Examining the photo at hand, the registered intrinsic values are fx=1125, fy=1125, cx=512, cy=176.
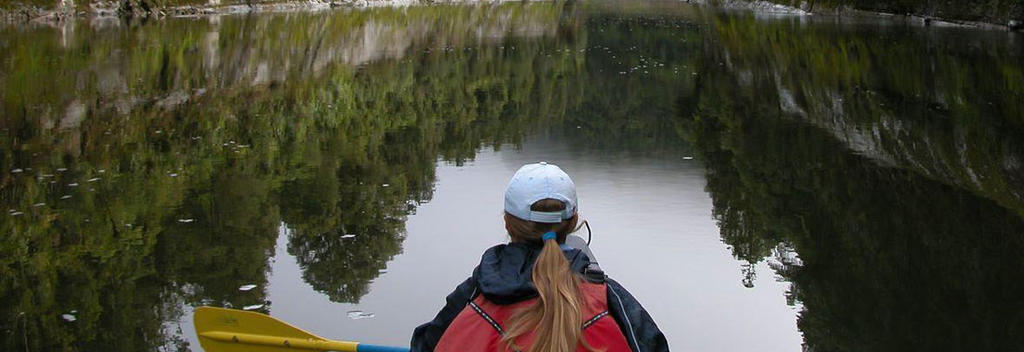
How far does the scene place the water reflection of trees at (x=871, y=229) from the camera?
29.7 ft

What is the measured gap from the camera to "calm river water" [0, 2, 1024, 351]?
932 cm

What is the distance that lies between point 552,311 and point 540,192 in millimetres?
451

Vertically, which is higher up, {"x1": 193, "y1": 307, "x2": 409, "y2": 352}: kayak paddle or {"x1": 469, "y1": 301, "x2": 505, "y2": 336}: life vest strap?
{"x1": 469, "y1": 301, "x2": 505, "y2": 336}: life vest strap

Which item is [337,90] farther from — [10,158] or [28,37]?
[28,37]

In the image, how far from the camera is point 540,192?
3883 mm

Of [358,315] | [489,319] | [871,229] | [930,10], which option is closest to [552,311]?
[489,319]

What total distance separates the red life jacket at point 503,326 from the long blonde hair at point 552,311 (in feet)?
0.09

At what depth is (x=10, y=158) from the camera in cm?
1619

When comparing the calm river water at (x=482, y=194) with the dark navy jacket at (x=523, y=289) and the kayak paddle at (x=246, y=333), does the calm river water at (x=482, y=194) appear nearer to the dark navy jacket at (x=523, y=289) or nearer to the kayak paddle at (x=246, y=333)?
the kayak paddle at (x=246, y=333)

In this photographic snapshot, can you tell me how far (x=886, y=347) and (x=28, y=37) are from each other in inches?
1498

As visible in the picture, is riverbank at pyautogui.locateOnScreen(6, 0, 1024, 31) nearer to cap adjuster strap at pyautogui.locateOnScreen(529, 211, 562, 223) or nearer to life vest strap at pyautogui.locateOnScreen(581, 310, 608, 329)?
cap adjuster strap at pyautogui.locateOnScreen(529, 211, 562, 223)

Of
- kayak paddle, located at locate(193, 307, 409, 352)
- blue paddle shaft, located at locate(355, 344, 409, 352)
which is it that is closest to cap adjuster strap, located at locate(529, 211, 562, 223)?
blue paddle shaft, located at locate(355, 344, 409, 352)

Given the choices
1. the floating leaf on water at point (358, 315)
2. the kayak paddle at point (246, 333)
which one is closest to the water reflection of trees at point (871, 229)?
the floating leaf on water at point (358, 315)

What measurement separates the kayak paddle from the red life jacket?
3142 mm
